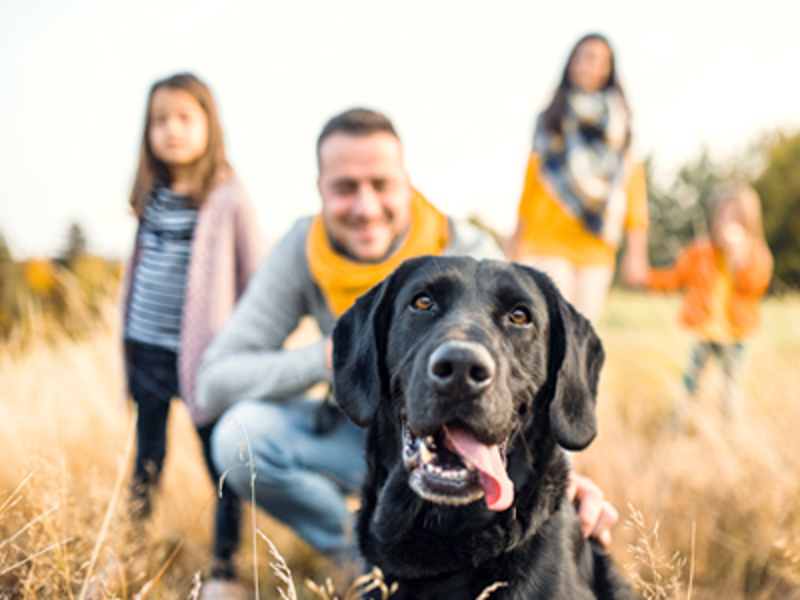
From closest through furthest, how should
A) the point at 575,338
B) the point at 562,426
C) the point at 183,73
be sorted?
the point at 562,426 → the point at 575,338 → the point at 183,73

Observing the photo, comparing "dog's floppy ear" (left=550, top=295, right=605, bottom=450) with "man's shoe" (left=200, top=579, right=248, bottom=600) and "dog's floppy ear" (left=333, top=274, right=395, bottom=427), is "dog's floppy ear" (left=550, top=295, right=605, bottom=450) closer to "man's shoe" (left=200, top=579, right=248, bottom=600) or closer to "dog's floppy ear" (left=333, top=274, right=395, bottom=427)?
"dog's floppy ear" (left=333, top=274, right=395, bottom=427)

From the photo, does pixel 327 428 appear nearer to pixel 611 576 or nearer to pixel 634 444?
pixel 611 576

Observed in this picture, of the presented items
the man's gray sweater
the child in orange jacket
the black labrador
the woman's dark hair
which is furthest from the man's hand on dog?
the woman's dark hair

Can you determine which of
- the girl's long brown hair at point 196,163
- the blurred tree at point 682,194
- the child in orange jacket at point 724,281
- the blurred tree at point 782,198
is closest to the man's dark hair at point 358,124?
the girl's long brown hair at point 196,163

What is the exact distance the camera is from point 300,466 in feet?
8.30

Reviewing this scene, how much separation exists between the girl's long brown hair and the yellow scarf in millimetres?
847

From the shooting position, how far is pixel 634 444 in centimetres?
352

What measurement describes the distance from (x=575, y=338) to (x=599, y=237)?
2264 mm

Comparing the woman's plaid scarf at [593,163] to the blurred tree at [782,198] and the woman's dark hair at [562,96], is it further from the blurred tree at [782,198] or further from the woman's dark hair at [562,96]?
the blurred tree at [782,198]

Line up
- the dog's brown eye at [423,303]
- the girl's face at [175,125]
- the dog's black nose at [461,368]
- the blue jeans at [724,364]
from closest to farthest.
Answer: the dog's black nose at [461,368] → the dog's brown eye at [423,303] → the girl's face at [175,125] → the blue jeans at [724,364]

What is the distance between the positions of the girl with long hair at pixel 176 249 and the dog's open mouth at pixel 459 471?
5.32 ft

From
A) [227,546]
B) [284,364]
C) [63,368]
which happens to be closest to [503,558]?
[284,364]

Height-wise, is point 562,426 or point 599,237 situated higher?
point 599,237

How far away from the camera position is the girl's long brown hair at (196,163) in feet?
9.70
